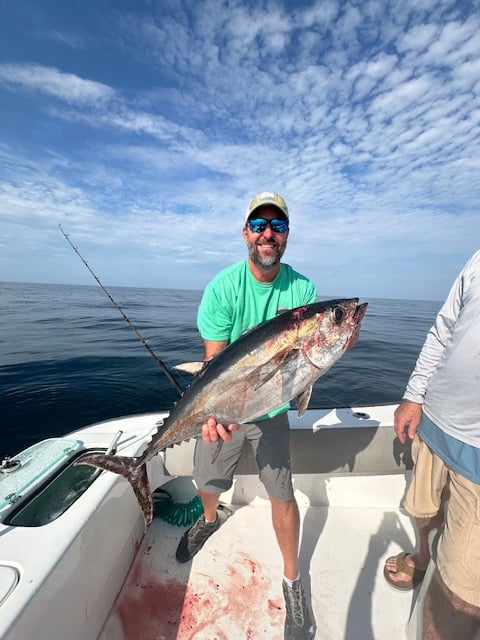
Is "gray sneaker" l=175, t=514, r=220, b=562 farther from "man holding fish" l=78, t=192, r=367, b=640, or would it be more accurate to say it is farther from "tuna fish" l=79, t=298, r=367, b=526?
"tuna fish" l=79, t=298, r=367, b=526

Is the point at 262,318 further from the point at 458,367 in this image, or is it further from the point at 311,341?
the point at 458,367

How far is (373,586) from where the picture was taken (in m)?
3.03

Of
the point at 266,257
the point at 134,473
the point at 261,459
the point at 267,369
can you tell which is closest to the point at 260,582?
the point at 261,459

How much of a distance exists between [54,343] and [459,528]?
1522 centimetres

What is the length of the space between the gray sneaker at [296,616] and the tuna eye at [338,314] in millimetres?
2336

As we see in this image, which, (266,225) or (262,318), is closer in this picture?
(266,225)

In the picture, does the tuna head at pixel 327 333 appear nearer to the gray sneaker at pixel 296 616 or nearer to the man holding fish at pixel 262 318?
the man holding fish at pixel 262 318

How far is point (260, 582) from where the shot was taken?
3.06 m

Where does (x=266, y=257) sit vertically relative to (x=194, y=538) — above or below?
above

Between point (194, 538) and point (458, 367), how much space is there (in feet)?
10.1

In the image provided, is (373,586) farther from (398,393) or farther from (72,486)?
(398,393)

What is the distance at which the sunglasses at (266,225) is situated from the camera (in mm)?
2709

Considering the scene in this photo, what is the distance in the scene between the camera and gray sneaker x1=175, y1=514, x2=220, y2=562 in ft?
10.6

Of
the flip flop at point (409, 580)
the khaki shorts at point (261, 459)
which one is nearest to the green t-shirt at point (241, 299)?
the khaki shorts at point (261, 459)
